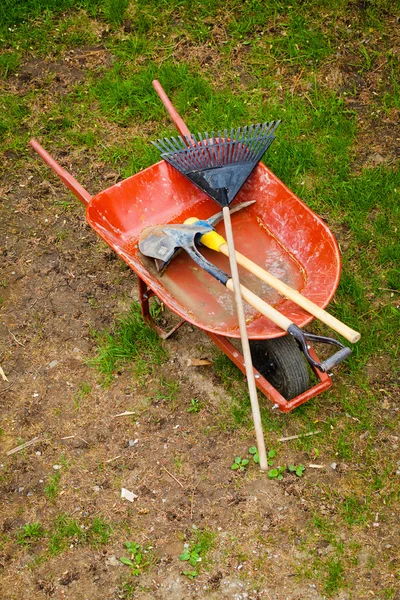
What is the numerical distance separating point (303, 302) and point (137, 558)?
5.14ft

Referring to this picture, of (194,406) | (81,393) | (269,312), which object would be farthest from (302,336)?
(81,393)

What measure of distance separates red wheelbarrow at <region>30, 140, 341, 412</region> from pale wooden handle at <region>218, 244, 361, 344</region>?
17 centimetres

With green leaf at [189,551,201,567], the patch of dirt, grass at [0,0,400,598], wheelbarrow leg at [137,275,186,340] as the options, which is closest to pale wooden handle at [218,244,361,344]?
wheelbarrow leg at [137,275,186,340]

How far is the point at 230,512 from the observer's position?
141 inches

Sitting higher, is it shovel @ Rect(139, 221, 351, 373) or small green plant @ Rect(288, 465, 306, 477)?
shovel @ Rect(139, 221, 351, 373)

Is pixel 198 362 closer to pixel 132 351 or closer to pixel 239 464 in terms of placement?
pixel 132 351

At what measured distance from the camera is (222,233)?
157 inches

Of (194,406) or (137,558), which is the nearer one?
(137,558)

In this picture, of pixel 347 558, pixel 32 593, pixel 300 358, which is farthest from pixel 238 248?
pixel 32 593

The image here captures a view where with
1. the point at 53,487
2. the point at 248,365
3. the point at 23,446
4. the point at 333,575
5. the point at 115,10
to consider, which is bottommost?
the point at 333,575

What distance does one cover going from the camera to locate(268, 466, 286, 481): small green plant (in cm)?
368

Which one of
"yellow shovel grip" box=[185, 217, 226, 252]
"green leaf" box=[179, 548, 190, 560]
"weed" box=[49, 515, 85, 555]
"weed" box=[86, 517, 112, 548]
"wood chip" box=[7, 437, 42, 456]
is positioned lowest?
"green leaf" box=[179, 548, 190, 560]

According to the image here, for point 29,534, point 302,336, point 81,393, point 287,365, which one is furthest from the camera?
point 81,393

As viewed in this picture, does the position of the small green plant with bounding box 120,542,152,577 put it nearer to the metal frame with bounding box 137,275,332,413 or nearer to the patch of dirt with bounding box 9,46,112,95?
the metal frame with bounding box 137,275,332,413
